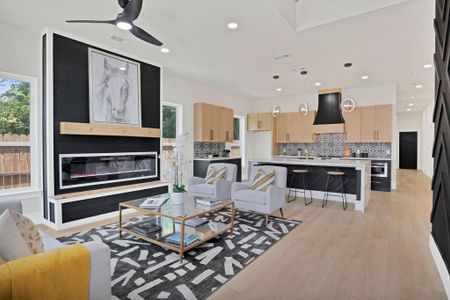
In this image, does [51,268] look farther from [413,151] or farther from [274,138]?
[413,151]

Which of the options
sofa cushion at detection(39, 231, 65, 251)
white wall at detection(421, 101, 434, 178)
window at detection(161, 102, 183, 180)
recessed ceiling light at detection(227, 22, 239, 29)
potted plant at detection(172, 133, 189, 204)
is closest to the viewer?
sofa cushion at detection(39, 231, 65, 251)

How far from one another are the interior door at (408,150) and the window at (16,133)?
15114mm

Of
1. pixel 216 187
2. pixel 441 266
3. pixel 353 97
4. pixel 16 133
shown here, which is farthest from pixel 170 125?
pixel 441 266

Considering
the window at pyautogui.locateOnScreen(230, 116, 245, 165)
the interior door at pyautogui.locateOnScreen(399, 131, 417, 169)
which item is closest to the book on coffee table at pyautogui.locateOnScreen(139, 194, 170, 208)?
the window at pyautogui.locateOnScreen(230, 116, 245, 165)

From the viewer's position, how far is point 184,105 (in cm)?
657

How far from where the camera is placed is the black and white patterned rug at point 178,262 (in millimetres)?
2152

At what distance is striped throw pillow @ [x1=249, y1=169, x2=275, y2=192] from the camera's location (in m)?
4.15

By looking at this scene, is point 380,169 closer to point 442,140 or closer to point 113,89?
point 442,140

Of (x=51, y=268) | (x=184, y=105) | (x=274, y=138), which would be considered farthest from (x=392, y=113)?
(x=51, y=268)

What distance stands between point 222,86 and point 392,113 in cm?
480

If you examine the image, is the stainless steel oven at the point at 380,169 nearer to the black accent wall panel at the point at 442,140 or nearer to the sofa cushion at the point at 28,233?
the black accent wall panel at the point at 442,140

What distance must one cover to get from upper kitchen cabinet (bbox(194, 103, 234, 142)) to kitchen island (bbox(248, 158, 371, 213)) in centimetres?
170

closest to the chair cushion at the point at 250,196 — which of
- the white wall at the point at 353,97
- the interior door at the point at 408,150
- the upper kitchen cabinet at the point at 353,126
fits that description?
the upper kitchen cabinet at the point at 353,126

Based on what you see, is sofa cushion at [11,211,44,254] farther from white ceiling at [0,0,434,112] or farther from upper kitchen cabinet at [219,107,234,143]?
upper kitchen cabinet at [219,107,234,143]
